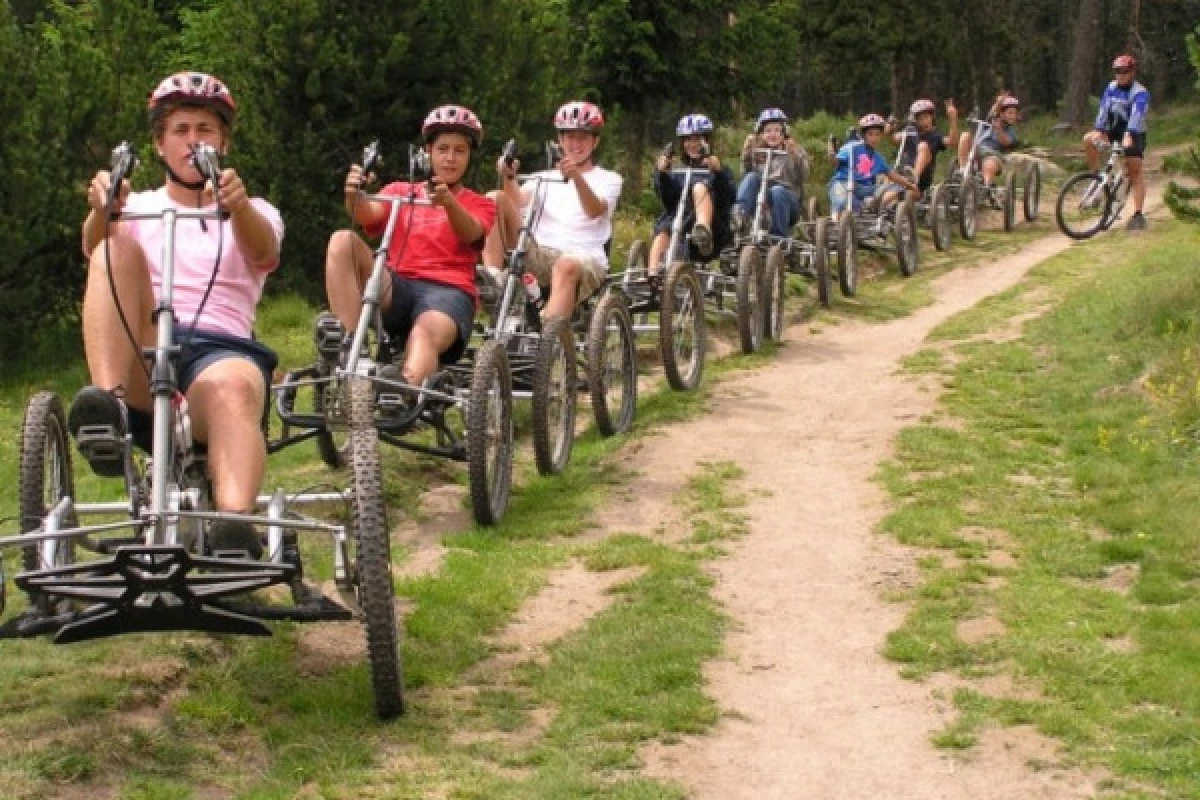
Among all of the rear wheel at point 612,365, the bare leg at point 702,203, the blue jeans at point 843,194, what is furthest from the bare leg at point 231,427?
the blue jeans at point 843,194

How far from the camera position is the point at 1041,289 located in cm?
1445

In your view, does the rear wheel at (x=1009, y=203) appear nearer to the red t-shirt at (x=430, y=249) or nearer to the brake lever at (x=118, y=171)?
the red t-shirt at (x=430, y=249)

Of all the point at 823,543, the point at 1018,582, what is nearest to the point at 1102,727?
the point at 1018,582

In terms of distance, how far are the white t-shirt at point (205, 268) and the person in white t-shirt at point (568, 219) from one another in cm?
323

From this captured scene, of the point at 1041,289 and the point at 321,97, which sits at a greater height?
the point at 321,97

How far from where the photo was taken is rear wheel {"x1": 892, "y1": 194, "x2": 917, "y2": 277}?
52.3ft

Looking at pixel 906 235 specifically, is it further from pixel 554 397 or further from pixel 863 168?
pixel 554 397

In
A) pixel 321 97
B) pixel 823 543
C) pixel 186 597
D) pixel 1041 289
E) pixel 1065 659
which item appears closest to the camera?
pixel 186 597

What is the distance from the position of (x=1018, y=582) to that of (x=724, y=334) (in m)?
6.50

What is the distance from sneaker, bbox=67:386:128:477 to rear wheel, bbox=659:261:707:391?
217 inches

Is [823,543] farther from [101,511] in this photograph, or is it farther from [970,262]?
[970,262]

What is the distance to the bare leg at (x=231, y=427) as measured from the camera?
4754 millimetres

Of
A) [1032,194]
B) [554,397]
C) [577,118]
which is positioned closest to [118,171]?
[554,397]

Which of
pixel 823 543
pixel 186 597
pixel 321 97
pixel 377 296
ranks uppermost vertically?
pixel 321 97
